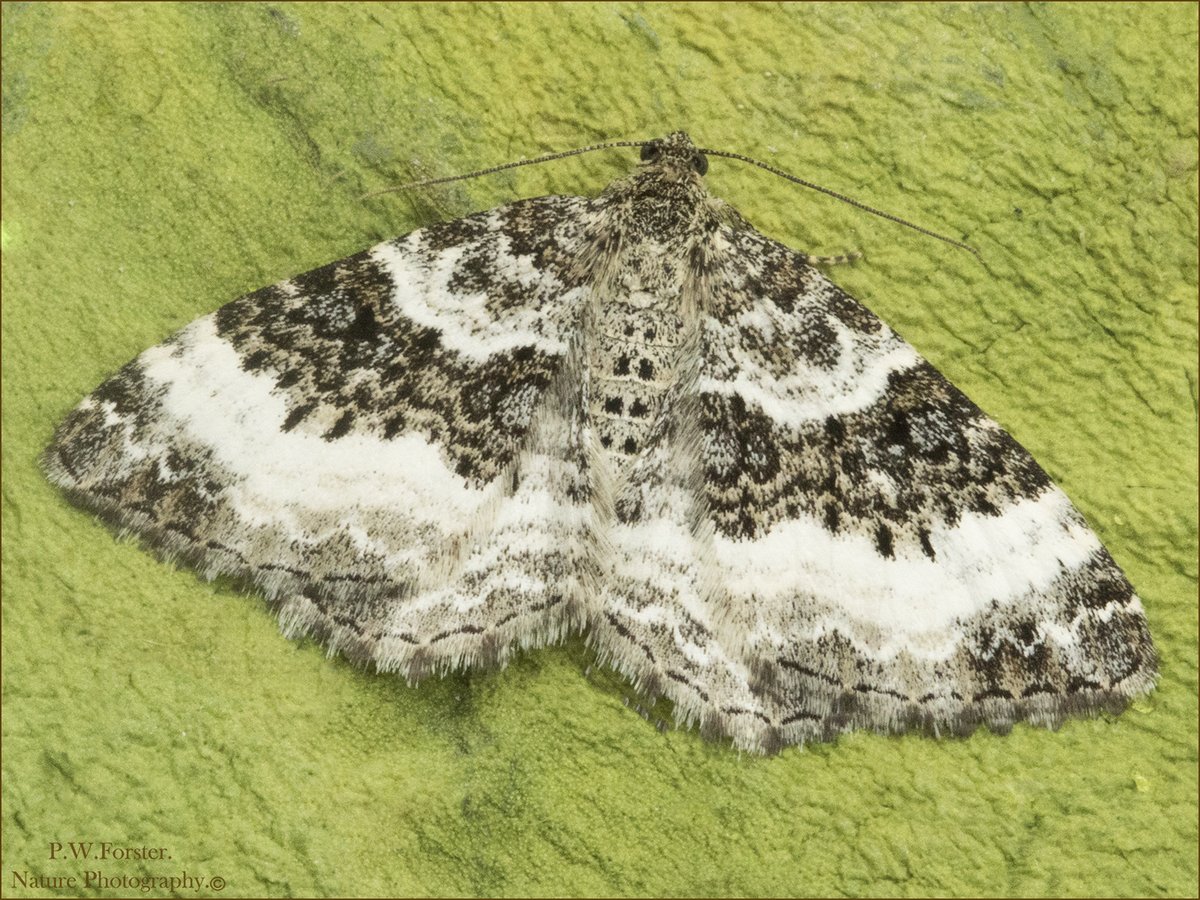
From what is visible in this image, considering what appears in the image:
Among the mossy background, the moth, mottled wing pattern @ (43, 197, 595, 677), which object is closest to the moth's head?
the moth

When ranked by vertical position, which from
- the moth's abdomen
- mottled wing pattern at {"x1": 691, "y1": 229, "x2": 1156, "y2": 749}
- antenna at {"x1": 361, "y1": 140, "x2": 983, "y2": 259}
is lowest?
mottled wing pattern at {"x1": 691, "y1": 229, "x2": 1156, "y2": 749}

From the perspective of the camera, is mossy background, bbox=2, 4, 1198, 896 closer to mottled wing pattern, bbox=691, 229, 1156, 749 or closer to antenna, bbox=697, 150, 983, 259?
antenna, bbox=697, 150, 983, 259

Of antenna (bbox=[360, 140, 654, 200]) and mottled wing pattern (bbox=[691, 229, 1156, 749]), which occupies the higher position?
antenna (bbox=[360, 140, 654, 200])

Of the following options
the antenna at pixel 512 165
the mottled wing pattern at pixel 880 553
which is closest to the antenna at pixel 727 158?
the antenna at pixel 512 165

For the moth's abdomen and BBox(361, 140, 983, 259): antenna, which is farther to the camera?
BBox(361, 140, 983, 259): antenna

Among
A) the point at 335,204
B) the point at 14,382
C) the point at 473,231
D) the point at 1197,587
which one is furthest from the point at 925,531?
the point at 14,382

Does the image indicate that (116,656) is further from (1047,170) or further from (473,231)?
(1047,170)

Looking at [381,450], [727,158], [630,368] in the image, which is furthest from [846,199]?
[381,450]
